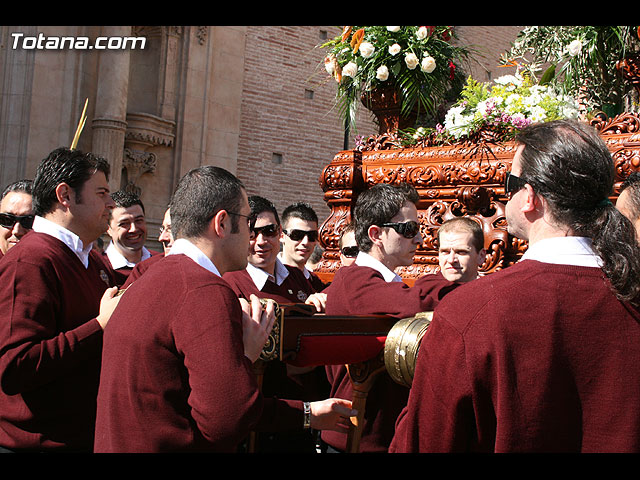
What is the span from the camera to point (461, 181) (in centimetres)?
417

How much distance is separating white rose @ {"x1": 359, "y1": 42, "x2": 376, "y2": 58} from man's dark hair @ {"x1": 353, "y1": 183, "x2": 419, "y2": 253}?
6.20 ft

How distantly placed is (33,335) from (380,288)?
4.28 ft

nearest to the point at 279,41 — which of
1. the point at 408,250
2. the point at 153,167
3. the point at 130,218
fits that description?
the point at 153,167

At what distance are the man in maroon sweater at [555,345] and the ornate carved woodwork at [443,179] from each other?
2049 millimetres

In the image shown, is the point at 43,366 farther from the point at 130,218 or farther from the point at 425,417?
the point at 130,218

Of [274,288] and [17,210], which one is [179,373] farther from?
[17,210]

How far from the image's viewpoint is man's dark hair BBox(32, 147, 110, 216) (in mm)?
2795

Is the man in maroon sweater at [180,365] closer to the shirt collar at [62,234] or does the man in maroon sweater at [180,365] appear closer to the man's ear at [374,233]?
the shirt collar at [62,234]

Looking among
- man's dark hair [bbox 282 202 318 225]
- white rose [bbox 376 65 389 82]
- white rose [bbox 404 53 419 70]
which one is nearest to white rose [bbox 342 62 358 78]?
white rose [bbox 376 65 389 82]

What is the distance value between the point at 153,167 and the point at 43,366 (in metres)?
10.3

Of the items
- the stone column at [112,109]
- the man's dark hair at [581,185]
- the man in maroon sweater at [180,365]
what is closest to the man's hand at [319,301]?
the man in maroon sweater at [180,365]

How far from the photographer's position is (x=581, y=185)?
1642 mm

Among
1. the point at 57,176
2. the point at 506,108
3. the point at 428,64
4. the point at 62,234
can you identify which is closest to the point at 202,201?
the point at 62,234

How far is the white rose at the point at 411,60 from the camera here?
15.6 feet
